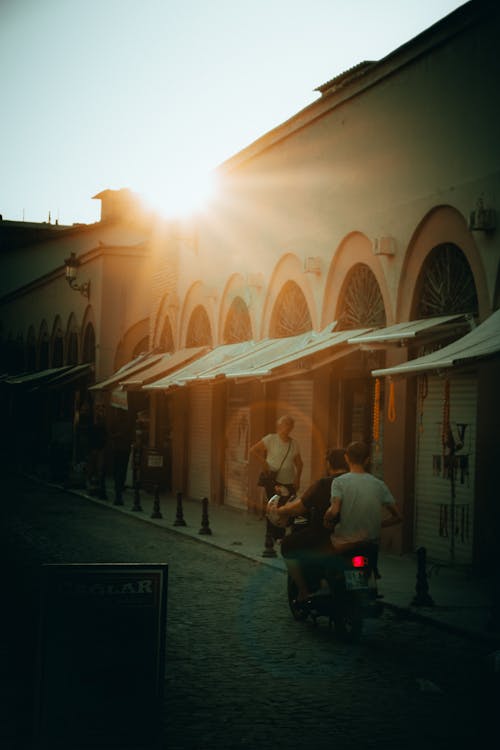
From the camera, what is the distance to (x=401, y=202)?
15.8 m

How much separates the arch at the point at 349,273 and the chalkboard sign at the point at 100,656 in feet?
35.7

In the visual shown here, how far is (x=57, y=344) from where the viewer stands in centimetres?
4484

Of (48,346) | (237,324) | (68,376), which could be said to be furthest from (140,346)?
(237,324)

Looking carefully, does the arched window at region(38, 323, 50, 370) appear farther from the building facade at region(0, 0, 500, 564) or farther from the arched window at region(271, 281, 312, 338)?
the arched window at region(271, 281, 312, 338)

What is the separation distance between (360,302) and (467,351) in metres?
6.76

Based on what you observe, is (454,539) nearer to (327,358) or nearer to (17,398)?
(327,358)

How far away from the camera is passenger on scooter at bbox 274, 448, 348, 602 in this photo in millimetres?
9711

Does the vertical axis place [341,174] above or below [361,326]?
above

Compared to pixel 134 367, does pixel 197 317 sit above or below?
above

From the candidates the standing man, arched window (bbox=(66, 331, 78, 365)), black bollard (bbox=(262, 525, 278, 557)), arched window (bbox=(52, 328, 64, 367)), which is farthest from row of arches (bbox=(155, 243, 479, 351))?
arched window (bbox=(52, 328, 64, 367))

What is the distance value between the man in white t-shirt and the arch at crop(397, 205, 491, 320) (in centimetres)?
433

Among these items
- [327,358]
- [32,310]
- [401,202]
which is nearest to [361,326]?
[327,358]

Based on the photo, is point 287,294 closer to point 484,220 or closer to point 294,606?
point 484,220

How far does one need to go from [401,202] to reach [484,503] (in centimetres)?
477
